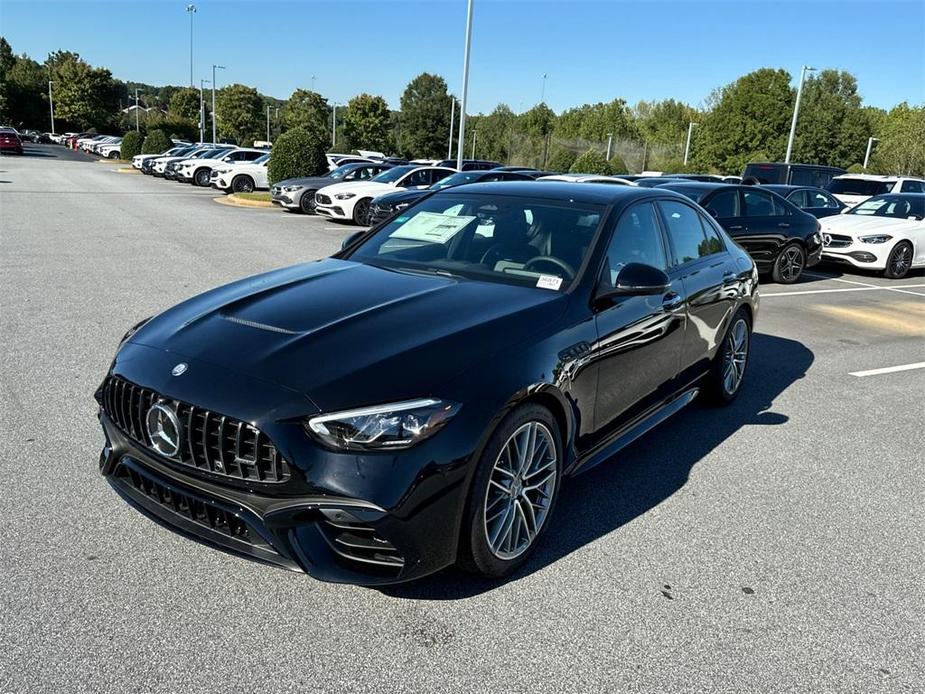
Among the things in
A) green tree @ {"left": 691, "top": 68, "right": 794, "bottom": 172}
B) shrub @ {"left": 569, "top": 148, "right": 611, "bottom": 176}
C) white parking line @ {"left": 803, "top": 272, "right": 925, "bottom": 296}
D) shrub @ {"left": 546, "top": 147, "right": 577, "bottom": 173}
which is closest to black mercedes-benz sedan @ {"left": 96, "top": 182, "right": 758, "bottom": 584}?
white parking line @ {"left": 803, "top": 272, "right": 925, "bottom": 296}

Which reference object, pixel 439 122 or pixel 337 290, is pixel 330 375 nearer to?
pixel 337 290

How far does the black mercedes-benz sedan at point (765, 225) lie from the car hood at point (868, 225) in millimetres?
1731

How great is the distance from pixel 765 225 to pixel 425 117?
7456 centimetres

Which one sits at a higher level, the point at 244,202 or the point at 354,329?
the point at 354,329

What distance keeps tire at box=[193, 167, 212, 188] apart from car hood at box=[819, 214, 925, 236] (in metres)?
24.0

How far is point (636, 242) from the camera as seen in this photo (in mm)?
4297

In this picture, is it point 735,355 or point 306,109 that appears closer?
point 735,355

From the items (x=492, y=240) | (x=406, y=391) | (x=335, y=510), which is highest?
(x=492, y=240)

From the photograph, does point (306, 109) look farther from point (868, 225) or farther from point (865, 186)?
point (868, 225)

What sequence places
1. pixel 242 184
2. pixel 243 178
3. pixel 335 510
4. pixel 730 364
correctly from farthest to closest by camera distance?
pixel 242 184, pixel 243 178, pixel 730 364, pixel 335 510

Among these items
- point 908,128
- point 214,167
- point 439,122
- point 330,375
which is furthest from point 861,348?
point 439,122

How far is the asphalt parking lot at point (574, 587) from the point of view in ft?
8.61

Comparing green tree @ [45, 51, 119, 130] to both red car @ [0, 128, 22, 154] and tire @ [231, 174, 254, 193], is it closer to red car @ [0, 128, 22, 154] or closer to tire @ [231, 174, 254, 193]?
red car @ [0, 128, 22, 154]

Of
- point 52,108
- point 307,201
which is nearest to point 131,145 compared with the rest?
point 307,201
